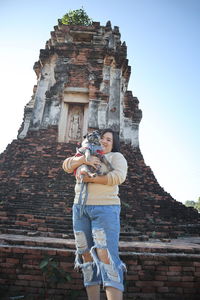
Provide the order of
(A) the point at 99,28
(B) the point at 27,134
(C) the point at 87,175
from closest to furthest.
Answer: (C) the point at 87,175 → (B) the point at 27,134 → (A) the point at 99,28

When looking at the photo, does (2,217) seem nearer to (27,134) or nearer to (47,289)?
(47,289)

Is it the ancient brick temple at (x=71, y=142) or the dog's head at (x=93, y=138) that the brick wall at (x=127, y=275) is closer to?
Result: the ancient brick temple at (x=71, y=142)

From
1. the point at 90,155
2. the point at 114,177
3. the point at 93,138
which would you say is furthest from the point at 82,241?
the point at 93,138

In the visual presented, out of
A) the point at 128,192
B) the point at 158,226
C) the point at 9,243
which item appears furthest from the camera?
the point at 128,192

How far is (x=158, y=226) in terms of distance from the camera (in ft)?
15.1

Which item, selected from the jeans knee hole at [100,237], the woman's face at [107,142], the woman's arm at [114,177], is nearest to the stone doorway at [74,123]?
the woman's face at [107,142]

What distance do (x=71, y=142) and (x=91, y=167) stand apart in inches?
197

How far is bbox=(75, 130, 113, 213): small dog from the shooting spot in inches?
77.0

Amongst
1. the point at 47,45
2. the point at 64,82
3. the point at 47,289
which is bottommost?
the point at 47,289

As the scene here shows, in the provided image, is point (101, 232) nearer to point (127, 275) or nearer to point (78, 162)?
point (78, 162)

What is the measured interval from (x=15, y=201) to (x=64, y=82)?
420 centimetres

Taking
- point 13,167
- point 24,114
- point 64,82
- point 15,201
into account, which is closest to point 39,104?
point 24,114

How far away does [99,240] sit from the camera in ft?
5.84

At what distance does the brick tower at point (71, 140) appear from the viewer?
452 cm
